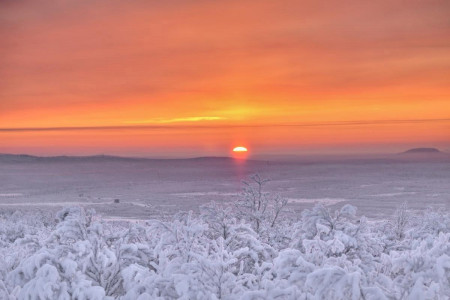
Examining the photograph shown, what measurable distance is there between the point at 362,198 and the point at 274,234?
68827 millimetres

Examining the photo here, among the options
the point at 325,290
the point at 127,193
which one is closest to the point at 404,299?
the point at 325,290

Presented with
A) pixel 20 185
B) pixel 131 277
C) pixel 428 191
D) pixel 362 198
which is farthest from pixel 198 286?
pixel 20 185

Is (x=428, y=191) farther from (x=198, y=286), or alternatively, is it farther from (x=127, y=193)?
(x=198, y=286)

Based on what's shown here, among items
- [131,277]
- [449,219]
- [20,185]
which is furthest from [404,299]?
[20,185]

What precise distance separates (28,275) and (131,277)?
4.04ft

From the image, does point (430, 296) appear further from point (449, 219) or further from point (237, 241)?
point (449, 219)

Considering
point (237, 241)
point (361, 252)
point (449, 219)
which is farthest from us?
point (449, 219)

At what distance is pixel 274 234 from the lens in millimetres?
18125

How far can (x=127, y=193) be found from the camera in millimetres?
104375

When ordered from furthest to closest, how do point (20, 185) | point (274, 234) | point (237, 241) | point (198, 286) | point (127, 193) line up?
point (20, 185) < point (127, 193) < point (274, 234) < point (237, 241) < point (198, 286)

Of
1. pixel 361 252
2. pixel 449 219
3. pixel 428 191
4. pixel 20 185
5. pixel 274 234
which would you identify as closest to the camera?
pixel 361 252

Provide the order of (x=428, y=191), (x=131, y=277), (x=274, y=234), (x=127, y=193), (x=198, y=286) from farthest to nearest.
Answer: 1. (x=127, y=193)
2. (x=428, y=191)
3. (x=274, y=234)
4. (x=131, y=277)
5. (x=198, y=286)

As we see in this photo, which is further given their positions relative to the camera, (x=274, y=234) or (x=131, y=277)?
(x=274, y=234)

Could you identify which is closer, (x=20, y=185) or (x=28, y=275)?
(x=28, y=275)
